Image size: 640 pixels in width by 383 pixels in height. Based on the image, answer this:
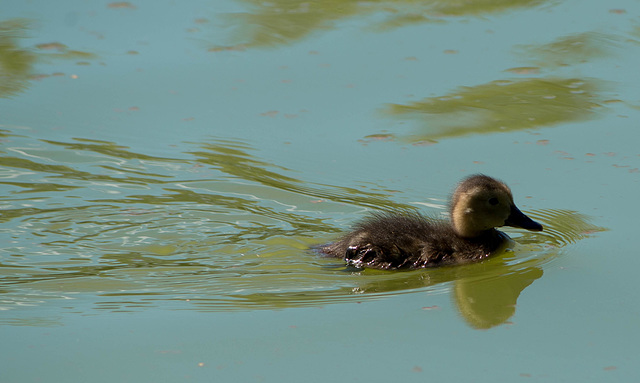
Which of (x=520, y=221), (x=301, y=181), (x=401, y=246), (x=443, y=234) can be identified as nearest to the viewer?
(x=401, y=246)

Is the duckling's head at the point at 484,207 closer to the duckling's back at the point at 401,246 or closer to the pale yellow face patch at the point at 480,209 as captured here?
the pale yellow face patch at the point at 480,209

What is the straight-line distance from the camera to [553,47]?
32.9 ft

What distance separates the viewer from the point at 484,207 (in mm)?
7000

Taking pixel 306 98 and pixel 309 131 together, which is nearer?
pixel 309 131

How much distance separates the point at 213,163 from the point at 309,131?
2.82ft

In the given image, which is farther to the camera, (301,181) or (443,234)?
(301,181)

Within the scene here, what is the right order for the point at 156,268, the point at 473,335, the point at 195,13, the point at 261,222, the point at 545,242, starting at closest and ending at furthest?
1. the point at 473,335
2. the point at 156,268
3. the point at 545,242
4. the point at 261,222
5. the point at 195,13

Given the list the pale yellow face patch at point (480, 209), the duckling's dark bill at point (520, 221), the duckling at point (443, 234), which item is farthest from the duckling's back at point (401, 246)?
the duckling's dark bill at point (520, 221)

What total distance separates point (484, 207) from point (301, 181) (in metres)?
1.54

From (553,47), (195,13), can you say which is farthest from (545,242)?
(195,13)

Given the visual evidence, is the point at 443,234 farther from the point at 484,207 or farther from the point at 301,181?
the point at 301,181

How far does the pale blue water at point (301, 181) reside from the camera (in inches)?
205

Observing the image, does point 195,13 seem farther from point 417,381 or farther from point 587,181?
point 417,381

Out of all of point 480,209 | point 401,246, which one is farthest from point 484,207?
point 401,246
